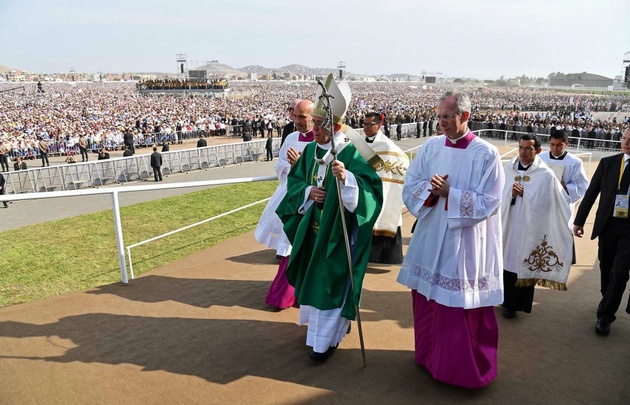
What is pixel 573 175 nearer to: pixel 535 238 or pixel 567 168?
pixel 567 168

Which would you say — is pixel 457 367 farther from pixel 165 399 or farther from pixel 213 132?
pixel 213 132

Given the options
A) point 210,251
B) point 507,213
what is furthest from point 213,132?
point 507,213

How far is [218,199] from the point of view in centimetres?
1418

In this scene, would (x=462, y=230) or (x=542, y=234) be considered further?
(x=542, y=234)

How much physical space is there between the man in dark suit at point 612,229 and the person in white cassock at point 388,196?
2.36m

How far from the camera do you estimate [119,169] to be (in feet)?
61.8

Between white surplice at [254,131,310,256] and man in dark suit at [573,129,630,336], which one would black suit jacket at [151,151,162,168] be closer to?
white surplice at [254,131,310,256]

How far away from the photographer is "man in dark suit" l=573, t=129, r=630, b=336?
15.8ft

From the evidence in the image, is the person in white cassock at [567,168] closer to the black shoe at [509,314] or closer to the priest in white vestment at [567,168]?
the priest in white vestment at [567,168]

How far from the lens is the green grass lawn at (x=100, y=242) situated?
7414mm

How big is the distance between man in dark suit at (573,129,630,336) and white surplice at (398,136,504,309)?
1810mm

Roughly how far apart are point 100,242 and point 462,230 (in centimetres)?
840

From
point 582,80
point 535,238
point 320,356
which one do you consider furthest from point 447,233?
point 582,80

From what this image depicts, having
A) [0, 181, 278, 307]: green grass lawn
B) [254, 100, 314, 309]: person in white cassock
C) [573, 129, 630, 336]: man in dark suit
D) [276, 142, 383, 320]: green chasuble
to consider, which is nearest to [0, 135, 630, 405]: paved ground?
[254, 100, 314, 309]: person in white cassock
